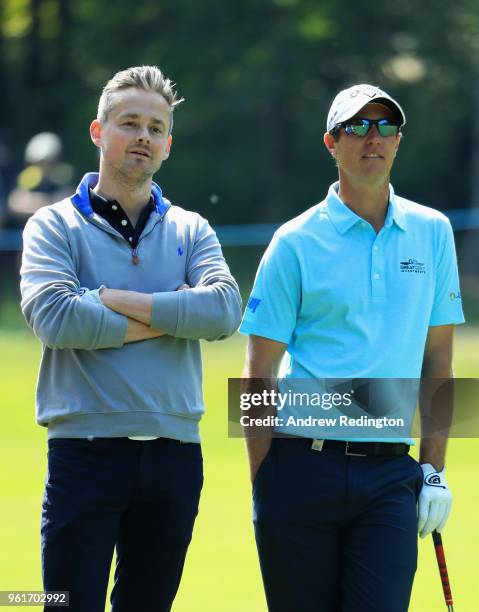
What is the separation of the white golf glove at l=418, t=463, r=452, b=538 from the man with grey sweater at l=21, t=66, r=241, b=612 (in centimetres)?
71

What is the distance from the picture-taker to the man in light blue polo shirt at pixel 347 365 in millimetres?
4270

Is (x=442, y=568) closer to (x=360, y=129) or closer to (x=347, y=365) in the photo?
(x=347, y=365)

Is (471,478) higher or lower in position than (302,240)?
lower

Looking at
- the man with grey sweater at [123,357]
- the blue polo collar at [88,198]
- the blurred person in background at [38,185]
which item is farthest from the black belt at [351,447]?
the blurred person in background at [38,185]

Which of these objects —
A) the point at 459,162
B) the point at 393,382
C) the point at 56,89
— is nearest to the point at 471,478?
the point at 393,382

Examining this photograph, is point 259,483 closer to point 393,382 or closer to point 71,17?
point 393,382

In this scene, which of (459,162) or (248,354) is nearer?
(248,354)

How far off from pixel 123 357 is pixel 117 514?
482mm

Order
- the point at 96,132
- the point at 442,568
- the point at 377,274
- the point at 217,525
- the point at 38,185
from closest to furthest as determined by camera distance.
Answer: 1. the point at 377,274
2. the point at 442,568
3. the point at 96,132
4. the point at 217,525
5. the point at 38,185

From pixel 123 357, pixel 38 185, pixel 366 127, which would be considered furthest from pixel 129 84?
pixel 38 185

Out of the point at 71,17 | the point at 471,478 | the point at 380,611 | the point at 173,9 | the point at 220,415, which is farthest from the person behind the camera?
the point at 71,17

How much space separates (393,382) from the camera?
438cm

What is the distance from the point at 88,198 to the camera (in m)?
4.48

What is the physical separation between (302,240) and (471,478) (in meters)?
5.15
